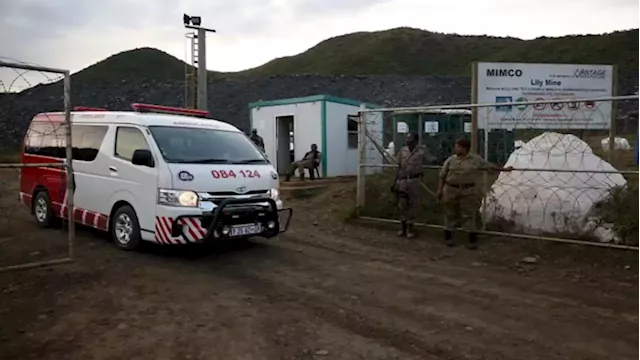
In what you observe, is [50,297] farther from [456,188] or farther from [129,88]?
[129,88]

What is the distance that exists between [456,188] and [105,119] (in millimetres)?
5304

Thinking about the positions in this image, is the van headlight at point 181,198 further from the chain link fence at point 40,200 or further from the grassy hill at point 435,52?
the grassy hill at point 435,52

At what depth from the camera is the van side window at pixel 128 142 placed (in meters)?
7.89

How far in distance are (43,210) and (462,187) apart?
7.02 meters

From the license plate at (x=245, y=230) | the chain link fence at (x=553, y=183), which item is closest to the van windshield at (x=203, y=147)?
the license plate at (x=245, y=230)

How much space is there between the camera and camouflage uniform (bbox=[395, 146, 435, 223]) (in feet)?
30.0

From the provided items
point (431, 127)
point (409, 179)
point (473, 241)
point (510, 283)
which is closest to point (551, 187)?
point (473, 241)

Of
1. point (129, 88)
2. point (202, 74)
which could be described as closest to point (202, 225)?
point (202, 74)

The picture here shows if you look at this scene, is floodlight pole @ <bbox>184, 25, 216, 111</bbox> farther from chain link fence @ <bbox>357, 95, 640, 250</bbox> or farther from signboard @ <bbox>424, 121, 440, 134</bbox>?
chain link fence @ <bbox>357, 95, 640, 250</bbox>

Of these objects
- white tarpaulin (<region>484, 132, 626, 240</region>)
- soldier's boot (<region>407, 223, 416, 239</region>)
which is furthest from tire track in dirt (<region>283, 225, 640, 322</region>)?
white tarpaulin (<region>484, 132, 626, 240</region>)

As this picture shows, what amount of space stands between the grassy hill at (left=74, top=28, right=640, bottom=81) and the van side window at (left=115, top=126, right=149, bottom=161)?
190ft

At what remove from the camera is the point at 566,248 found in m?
7.96

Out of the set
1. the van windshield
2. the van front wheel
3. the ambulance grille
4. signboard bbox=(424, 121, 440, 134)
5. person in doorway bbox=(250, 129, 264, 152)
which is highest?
signboard bbox=(424, 121, 440, 134)

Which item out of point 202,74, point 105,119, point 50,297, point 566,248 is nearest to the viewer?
point 50,297
